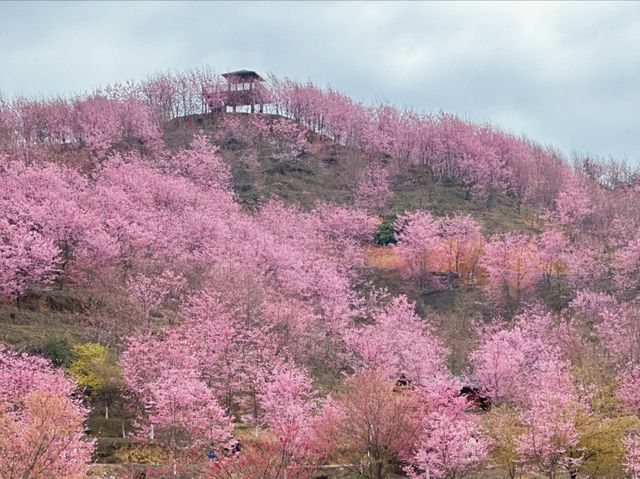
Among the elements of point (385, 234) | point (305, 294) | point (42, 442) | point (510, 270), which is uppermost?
point (385, 234)

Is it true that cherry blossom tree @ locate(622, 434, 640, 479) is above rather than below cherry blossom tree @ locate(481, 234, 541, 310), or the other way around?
below

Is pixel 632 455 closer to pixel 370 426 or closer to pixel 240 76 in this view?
pixel 370 426

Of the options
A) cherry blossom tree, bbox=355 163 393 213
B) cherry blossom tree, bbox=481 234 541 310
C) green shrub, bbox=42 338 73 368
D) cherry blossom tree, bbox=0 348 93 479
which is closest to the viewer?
cherry blossom tree, bbox=0 348 93 479

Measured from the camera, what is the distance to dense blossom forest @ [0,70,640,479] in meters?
27.1

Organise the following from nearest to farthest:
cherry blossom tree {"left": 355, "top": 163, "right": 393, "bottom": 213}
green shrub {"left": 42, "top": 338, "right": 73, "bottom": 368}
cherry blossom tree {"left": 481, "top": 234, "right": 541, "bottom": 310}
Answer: green shrub {"left": 42, "top": 338, "right": 73, "bottom": 368} → cherry blossom tree {"left": 481, "top": 234, "right": 541, "bottom": 310} → cherry blossom tree {"left": 355, "top": 163, "right": 393, "bottom": 213}

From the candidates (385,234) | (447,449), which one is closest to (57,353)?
(447,449)

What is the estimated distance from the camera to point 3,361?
108ft

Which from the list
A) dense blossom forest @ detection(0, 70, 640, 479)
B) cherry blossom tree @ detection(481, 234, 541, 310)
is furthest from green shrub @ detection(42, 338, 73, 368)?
cherry blossom tree @ detection(481, 234, 541, 310)

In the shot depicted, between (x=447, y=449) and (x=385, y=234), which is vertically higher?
(x=385, y=234)

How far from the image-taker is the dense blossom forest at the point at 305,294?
27141 millimetres

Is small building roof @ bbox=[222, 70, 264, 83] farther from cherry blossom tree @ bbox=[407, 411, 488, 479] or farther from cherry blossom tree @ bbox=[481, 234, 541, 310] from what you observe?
cherry blossom tree @ bbox=[407, 411, 488, 479]

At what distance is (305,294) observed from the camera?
178 feet

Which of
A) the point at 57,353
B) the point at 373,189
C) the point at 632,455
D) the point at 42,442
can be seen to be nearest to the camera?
the point at 42,442

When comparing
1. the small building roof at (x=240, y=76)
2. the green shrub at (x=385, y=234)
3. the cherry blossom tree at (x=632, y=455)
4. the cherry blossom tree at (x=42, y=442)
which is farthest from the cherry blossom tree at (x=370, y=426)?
the small building roof at (x=240, y=76)
